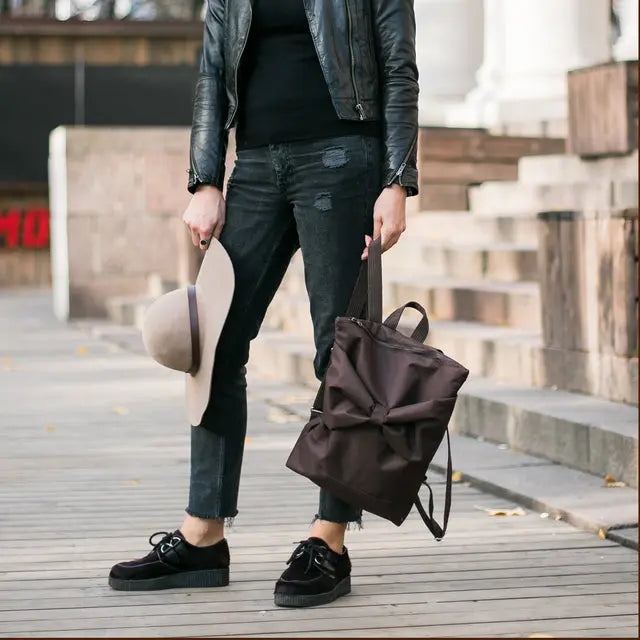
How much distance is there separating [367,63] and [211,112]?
450 millimetres

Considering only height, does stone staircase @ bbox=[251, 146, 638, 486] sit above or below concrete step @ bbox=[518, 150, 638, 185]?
below

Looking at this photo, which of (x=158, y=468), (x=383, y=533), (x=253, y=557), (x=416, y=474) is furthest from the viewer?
(x=158, y=468)

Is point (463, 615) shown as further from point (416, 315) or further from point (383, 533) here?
point (416, 315)

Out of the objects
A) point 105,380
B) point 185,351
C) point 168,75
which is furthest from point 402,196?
point 168,75

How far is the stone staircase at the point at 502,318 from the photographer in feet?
20.4

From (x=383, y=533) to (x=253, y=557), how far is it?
1.82ft

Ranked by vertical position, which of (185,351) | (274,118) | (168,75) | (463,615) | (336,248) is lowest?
(463,615)

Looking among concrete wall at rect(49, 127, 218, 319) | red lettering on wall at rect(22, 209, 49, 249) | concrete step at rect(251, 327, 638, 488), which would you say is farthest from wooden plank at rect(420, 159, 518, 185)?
red lettering on wall at rect(22, 209, 49, 249)

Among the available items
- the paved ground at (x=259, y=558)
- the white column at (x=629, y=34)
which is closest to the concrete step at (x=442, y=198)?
the white column at (x=629, y=34)

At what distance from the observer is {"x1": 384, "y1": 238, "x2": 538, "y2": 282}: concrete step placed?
963cm

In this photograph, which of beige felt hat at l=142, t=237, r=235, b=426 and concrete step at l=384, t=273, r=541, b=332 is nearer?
beige felt hat at l=142, t=237, r=235, b=426

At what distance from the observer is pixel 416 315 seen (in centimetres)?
952

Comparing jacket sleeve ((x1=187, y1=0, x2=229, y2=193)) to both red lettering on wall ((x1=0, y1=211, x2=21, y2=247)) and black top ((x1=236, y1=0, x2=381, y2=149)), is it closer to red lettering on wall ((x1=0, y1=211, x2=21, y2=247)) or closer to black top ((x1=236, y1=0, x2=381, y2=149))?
black top ((x1=236, y1=0, x2=381, y2=149))

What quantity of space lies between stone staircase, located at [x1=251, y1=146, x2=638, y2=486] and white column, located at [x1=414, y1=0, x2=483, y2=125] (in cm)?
325
